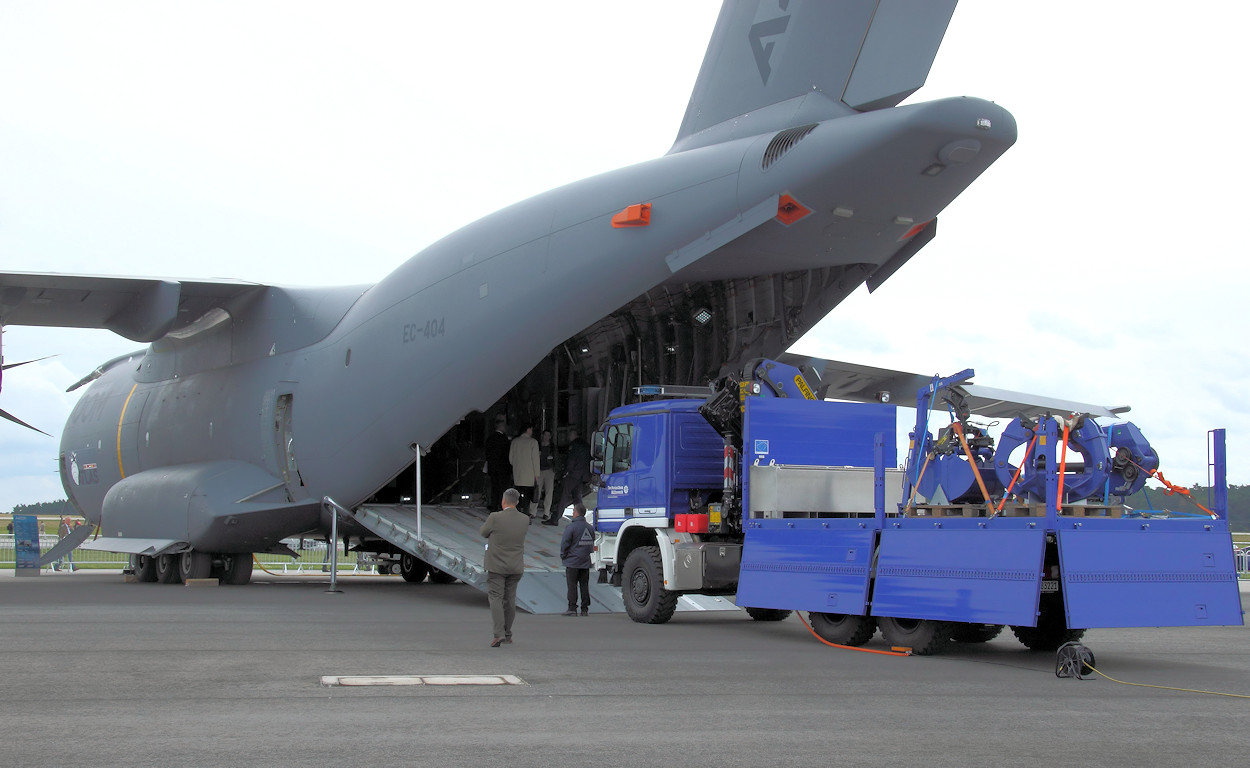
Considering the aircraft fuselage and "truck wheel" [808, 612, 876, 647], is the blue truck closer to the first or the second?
"truck wheel" [808, 612, 876, 647]

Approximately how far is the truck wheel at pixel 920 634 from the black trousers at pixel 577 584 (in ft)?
16.2

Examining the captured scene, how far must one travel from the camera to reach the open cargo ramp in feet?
49.2

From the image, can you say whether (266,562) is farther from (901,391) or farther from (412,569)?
(901,391)

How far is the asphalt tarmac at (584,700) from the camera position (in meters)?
5.65

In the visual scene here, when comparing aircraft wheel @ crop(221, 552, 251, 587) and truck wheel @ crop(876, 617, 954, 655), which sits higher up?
truck wheel @ crop(876, 617, 954, 655)

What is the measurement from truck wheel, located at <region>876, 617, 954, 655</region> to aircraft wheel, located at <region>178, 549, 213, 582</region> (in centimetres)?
1346

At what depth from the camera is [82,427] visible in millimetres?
24719

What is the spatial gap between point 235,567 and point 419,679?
44.8ft

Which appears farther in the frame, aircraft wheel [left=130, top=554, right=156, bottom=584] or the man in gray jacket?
aircraft wheel [left=130, top=554, right=156, bottom=584]

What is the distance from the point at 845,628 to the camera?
11125mm

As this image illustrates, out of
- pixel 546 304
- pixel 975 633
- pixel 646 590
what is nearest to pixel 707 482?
pixel 646 590

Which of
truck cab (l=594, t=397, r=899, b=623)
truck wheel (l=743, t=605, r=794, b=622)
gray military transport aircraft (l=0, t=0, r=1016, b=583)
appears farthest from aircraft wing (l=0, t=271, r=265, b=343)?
truck wheel (l=743, t=605, r=794, b=622)

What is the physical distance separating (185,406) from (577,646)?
13.4m

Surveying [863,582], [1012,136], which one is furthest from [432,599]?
[1012,136]
